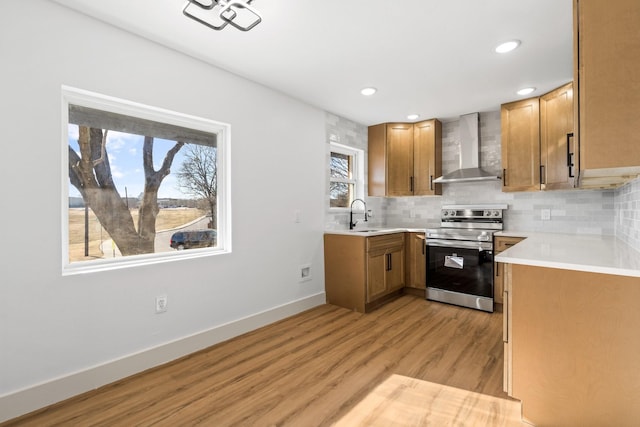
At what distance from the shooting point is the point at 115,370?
6.69ft

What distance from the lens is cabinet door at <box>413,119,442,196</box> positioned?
4215mm

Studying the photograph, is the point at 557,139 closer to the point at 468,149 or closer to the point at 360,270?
the point at 468,149

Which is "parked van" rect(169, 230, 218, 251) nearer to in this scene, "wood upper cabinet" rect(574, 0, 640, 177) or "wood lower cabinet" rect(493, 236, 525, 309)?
"wood upper cabinet" rect(574, 0, 640, 177)

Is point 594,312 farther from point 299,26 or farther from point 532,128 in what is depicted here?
point 532,128

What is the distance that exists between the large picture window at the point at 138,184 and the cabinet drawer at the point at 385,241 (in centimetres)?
162

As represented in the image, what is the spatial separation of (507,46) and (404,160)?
2161 millimetres

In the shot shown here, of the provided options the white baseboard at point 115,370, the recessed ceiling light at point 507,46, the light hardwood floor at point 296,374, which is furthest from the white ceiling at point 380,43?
the light hardwood floor at point 296,374

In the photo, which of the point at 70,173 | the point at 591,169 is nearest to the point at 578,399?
the point at 591,169

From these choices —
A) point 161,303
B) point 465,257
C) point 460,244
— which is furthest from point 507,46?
point 161,303

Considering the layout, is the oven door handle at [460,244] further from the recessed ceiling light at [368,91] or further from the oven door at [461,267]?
the recessed ceiling light at [368,91]

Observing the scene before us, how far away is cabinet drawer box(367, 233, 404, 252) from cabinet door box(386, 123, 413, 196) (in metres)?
0.71

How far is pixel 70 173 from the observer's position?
1.98m

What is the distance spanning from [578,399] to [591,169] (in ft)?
3.73

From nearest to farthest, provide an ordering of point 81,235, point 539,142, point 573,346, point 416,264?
point 573,346, point 81,235, point 539,142, point 416,264
